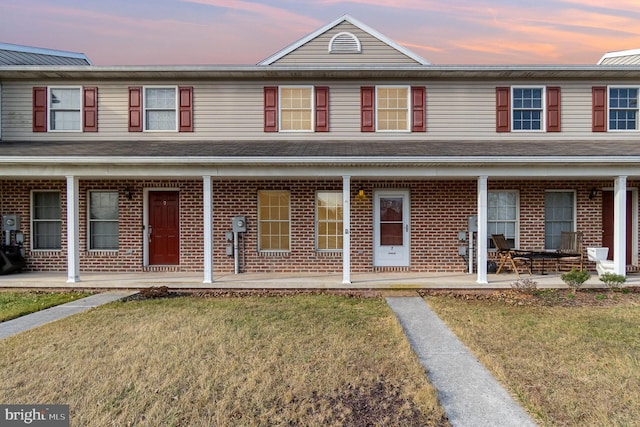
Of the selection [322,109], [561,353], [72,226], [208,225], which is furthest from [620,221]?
[72,226]

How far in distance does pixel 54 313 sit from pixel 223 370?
447cm

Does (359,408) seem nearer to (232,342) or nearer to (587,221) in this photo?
(232,342)

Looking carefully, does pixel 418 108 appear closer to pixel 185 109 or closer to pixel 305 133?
pixel 305 133

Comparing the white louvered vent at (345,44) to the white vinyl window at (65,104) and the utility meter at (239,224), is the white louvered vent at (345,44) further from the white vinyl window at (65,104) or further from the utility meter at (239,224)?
the white vinyl window at (65,104)

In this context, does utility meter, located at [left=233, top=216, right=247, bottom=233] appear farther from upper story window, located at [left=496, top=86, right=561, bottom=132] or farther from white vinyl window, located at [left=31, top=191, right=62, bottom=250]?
upper story window, located at [left=496, top=86, right=561, bottom=132]

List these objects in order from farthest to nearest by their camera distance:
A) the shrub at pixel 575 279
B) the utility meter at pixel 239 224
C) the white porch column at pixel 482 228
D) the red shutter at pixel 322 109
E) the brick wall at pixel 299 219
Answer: the red shutter at pixel 322 109, the brick wall at pixel 299 219, the utility meter at pixel 239 224, the white porch column at pixel 482 228, the shrub at pixel 575 279

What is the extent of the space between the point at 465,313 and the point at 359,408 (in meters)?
4.05

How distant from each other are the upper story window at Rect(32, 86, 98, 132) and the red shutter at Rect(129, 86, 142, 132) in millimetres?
949

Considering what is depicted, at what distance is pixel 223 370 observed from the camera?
444 cm

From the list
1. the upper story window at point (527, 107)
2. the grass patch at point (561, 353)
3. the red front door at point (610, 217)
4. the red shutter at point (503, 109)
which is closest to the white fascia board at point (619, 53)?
the upper story window at point (527, 107)

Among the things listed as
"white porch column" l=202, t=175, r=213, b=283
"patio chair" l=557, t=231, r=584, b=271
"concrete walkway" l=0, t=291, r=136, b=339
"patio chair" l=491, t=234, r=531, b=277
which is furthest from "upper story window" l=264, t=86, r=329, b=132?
"patio chair" l=557, t=231, r=584, b=271

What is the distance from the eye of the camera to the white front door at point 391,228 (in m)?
11.0

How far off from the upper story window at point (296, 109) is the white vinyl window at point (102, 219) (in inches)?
182

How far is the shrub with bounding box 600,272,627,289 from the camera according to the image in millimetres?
8664
